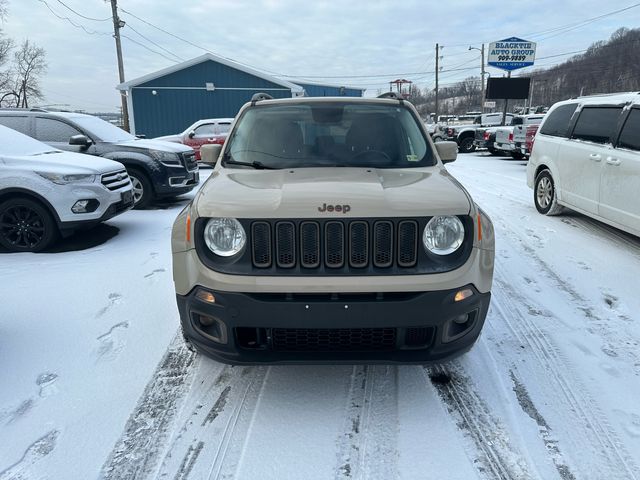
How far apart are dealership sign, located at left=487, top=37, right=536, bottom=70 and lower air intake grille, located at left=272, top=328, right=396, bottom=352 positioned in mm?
31294

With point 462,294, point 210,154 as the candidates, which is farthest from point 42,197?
point 462,294

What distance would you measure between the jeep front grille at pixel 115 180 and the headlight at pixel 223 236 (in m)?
4.46

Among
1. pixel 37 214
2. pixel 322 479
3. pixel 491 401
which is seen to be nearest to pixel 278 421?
pixel 322 479

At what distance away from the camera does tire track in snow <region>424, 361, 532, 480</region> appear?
232 centimetres

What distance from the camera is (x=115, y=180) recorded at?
673 centimetres

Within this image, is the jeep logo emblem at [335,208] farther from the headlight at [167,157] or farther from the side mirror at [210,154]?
the headlight at [167,157]

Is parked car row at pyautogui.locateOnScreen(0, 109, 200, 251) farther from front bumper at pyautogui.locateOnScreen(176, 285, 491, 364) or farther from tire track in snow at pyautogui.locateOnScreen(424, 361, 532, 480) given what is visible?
tire track in snow at pyautogui.locateOnScreen(424, 361, 532, 480)

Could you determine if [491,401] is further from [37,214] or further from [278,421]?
[37,214]

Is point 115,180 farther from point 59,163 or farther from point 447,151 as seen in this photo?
point 447,151

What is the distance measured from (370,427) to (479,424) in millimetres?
613

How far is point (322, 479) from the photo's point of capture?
7.43 feet

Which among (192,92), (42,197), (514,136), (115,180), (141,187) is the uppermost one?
(192,92)

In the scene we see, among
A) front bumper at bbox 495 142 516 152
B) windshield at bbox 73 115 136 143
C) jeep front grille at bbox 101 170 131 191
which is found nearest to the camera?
jeep front grille at bbox 101 170 131 191

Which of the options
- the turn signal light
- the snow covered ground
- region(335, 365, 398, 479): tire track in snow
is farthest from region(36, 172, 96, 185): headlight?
the turn signal light
